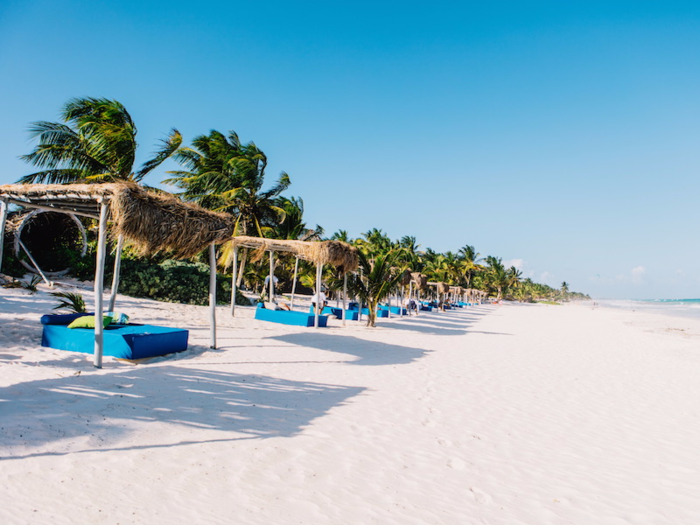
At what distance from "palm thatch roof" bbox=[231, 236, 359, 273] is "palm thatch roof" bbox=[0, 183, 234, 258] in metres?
4.53

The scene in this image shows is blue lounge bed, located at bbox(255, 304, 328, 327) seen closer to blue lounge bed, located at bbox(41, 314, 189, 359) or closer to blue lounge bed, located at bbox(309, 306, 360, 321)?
blue lounge bed, located at bbox(309, 306, 360, 321)

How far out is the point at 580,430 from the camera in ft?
16.4

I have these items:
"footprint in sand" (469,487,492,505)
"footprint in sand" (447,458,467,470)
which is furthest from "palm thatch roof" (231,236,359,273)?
"footprint in sand" (469,487,492,505)

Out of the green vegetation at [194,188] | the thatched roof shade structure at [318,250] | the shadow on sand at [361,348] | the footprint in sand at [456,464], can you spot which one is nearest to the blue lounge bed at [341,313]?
the green vegetation at [194,188]

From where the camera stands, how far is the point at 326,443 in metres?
3.94

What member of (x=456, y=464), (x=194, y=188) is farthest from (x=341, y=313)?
(x=456, y=464)

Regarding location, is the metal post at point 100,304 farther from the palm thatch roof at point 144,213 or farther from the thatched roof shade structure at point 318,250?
the thatched roof shade structure at point 318,250

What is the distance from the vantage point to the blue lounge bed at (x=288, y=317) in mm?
12906

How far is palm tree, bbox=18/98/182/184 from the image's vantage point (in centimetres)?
1252

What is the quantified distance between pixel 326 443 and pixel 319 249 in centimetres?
856

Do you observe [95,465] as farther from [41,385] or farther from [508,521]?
[508,521]

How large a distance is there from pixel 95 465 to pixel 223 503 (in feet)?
3.55

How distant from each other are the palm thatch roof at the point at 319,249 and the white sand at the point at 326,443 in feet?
15.7

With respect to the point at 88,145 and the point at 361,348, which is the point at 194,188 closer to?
the point at 88,145
